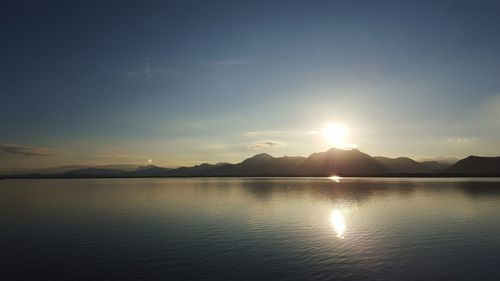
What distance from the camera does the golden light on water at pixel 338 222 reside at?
165ft

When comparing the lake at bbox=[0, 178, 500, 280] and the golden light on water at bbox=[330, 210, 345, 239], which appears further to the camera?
the golden light on water at bbox=[330, 210, 345, 239]

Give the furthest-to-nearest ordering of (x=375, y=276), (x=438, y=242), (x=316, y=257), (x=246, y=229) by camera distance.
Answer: (x=246, y=229)
(x=438, y=242)
(x=316, y=257)
(x=375, y=276)

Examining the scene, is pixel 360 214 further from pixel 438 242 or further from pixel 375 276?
pixel 375 276

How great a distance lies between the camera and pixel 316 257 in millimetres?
34406

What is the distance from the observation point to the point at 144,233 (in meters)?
49.1

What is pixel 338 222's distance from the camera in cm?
5875

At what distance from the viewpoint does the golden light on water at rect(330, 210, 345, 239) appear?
5022 cm

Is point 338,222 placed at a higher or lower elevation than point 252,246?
higher

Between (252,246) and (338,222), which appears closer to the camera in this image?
(252,246)

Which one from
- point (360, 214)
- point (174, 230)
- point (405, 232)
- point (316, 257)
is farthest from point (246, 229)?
point (360, 214)

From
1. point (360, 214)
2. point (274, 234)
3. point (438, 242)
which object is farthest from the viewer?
point (360, 214)

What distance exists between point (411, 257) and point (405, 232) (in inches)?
632

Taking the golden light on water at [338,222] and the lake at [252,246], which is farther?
the golden light on water at [338,222]

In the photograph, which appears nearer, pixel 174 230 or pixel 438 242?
pixel 438 242
